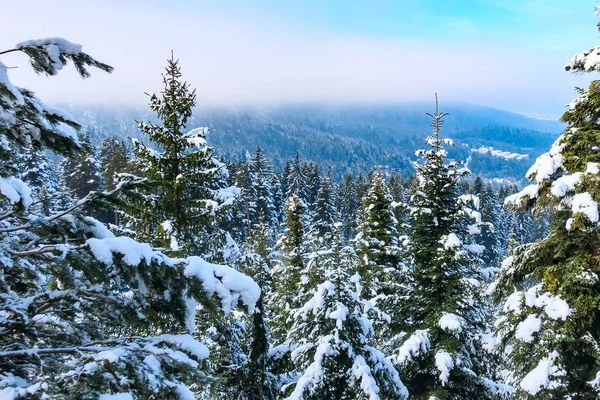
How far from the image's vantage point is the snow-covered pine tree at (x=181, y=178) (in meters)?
9.85

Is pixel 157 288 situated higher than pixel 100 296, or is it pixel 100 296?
pixel 157 288

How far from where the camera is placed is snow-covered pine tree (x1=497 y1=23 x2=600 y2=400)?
7.50 metres

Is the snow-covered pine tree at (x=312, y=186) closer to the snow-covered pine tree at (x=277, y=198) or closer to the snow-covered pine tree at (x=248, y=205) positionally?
the snow-covered pine tree at (x=277, y=198)

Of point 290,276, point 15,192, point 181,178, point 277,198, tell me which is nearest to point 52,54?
point 15,192

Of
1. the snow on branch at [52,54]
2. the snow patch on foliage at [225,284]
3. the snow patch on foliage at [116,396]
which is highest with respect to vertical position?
the snow on branch at [52,54]

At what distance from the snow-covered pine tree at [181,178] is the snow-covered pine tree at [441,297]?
6.14 meters

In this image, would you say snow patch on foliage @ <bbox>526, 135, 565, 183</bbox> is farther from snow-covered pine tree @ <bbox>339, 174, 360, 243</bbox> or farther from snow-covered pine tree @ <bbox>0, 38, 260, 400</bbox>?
snow-covered pine tree @ <bbox>339, 174, 360, 243</bbox>

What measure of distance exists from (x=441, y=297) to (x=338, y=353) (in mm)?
5813

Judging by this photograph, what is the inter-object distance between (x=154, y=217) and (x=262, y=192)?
4624cm

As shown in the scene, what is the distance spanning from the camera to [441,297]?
1238 cm

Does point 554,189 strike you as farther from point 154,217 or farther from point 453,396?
point 154,217

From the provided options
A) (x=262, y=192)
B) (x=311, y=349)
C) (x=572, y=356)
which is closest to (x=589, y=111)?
(x=572, y=356)

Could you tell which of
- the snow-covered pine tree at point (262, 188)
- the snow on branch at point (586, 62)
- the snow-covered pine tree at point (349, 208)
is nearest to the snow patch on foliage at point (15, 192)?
the snow on branch at point (586, 62)

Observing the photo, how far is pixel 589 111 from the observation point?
8023mm
